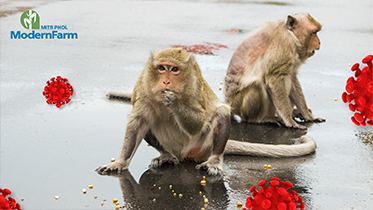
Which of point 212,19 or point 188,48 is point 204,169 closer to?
point 188,48

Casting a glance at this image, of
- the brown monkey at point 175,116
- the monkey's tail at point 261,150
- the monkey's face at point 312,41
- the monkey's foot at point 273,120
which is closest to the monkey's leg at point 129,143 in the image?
the brown monkey at point 175,116

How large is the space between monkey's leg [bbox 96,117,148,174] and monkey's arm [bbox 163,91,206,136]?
0.45 meters

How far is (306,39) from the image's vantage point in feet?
24.0

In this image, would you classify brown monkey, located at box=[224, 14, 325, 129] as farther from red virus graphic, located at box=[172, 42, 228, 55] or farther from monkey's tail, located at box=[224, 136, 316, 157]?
red virus graphic, located at box=[172, 42, 228, 55]

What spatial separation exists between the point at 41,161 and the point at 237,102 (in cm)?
319

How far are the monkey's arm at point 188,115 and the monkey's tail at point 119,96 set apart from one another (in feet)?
9.68

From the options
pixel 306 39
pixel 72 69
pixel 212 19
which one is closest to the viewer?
pixel 306 39

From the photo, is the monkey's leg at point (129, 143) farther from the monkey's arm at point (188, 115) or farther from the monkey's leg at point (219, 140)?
the monkey's leg at point (219, 140)

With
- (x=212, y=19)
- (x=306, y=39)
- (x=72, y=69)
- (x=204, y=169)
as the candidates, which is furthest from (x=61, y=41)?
(x=204, y=169)

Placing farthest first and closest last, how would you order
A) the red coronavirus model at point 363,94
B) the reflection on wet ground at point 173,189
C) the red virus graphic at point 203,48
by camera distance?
the red virus graphic at point 203,48, the reflection on wet ground at point 173,189, the red coronavirus model at point 363,94

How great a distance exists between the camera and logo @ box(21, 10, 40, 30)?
14102 millimetres

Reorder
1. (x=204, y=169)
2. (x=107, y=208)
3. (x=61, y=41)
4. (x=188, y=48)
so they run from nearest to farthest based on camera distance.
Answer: (x=107, y=208)
(x=204, y=169)
(x=188, y=48)
(x=61, y=41)

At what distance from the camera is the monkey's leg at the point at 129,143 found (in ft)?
16.8

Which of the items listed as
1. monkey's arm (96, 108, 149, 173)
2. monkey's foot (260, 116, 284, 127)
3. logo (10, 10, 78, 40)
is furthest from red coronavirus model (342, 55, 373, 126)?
logo (10, 10, 78, 40)
